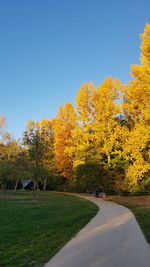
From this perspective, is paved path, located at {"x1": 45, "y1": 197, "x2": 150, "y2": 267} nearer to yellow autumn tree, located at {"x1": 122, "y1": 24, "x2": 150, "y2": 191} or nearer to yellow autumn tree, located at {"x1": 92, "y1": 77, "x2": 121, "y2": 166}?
yellow autumn tree, located at {"x1": 122, "y1": 24, "x2": 150, "y2": 191}

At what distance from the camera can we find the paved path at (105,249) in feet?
13.8

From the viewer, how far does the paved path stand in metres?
4.20

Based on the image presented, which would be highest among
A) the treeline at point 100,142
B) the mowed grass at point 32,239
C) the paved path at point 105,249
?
the treeline at point 100,142

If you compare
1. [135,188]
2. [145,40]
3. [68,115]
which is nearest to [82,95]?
[68,115]

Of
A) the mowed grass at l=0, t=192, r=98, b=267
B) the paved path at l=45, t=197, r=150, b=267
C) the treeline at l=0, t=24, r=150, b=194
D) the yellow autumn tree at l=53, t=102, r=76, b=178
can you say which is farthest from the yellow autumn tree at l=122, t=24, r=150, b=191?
the yellow autumn tree at l=53, t=102, r=76, b=178

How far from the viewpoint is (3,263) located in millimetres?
4305

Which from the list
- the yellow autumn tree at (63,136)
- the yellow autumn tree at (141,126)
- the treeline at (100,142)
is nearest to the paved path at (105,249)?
the yellow autumn tree at (141,126)

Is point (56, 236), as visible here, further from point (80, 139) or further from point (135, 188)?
point (80, 139)

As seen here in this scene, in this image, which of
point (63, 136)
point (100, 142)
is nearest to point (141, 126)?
point (100, 142)

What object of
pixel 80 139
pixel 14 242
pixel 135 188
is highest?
pixel 80 139

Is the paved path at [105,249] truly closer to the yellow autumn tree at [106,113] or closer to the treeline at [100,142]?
the treeline at [100,142]

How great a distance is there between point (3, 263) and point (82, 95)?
2060 cm

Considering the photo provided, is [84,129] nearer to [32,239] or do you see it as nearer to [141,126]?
[141,126]

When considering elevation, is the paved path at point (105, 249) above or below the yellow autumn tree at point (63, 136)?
below
